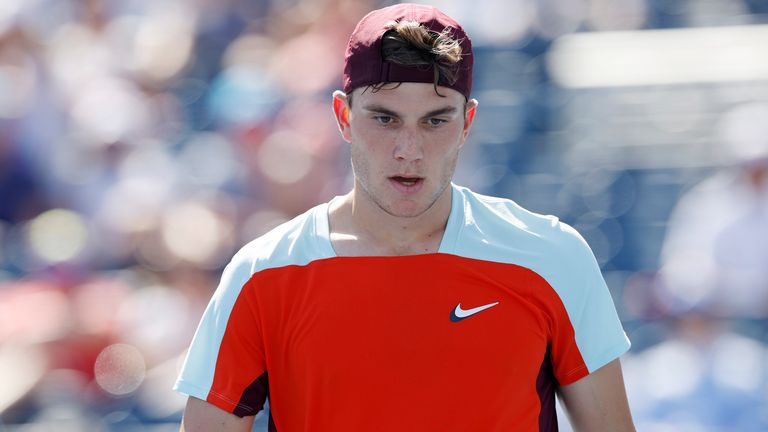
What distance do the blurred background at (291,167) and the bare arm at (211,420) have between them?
231cm

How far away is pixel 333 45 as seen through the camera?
524 centimetres

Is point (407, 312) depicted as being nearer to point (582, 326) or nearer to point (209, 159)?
point (582, 326)

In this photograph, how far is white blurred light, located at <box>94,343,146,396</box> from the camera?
4.30 m

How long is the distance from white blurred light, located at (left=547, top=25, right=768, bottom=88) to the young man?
339cm

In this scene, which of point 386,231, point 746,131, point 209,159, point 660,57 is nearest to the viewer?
point 386,231

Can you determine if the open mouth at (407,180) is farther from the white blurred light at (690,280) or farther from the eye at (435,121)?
the white blurred light at (690,280)

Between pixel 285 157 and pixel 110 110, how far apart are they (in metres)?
1.14

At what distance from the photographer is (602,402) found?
1.82 metres

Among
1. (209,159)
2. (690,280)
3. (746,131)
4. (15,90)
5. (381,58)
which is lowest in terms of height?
(690,280)

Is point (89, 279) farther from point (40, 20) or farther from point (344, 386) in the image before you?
point (344, 386)

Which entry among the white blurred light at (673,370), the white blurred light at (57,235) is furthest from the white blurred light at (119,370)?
the white blurred light at (673,370)

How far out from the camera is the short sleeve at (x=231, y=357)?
178cm

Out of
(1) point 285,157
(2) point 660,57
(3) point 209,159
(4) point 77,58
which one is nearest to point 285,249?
(1) point 285,157

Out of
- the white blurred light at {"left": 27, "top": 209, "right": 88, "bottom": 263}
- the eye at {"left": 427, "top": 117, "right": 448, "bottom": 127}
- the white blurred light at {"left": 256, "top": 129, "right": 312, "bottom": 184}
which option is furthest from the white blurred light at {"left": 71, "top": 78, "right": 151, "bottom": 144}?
the eye at {"left": 427, "top": 117, "right": 448, "bottom": 127}
